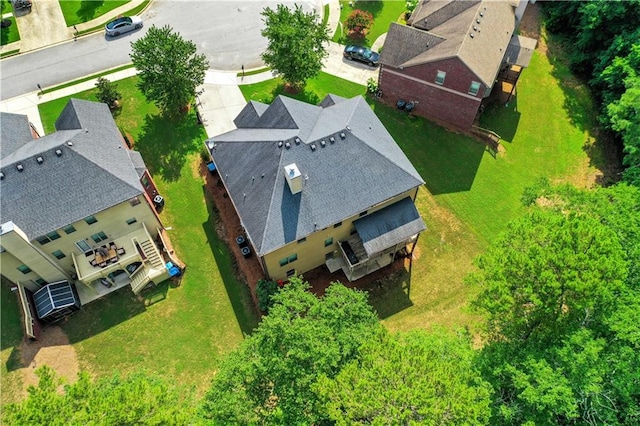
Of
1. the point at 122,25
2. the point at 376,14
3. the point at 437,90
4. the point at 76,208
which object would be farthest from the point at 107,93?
the point at 376,14

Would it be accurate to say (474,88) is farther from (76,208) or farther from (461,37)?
(76,208)

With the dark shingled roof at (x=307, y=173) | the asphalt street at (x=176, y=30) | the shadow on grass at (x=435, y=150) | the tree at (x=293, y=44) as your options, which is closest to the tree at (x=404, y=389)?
the dark shingled roof at (x=307, y=173)

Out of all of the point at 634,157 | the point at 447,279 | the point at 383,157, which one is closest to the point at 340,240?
the point at 383,157

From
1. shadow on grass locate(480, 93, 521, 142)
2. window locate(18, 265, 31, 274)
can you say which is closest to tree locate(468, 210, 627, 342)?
shadow on grass locate(480, 93, 521, 142)

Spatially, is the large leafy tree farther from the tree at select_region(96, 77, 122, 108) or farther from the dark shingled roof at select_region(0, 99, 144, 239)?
the tree at select_region(96, 77, 122, 108)

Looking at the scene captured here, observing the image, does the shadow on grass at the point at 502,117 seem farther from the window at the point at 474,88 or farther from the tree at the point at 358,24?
the tree at the point at 358,24

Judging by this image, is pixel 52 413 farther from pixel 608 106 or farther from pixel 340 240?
pixel 608 106
